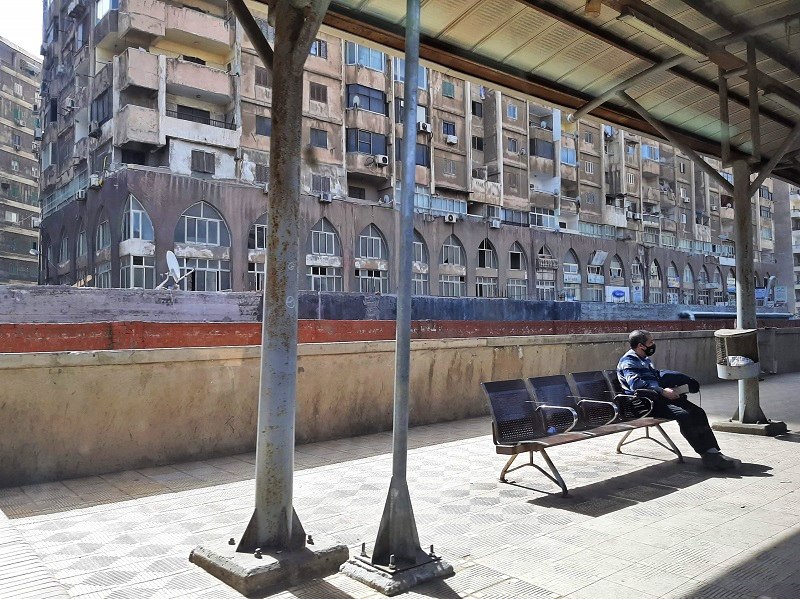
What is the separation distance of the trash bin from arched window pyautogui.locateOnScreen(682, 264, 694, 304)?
63420 mm

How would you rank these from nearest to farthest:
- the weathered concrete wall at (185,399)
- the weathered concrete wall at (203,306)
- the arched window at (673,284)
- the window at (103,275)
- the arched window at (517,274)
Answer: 1. the weathered concrete wall at (185,399)
2. the weathered concrete wall at (203,306)
3. the window at (103,275)
4. the arched window at (517,274)
5. the arched window at (673,284)

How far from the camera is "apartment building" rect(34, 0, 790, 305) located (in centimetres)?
3494

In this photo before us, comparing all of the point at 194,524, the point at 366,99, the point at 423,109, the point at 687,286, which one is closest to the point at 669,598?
the point at 194,524

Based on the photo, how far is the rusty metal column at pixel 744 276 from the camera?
8.85 metres

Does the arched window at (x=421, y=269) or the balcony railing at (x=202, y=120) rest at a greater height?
the balcony railing at (x=202, y=120)

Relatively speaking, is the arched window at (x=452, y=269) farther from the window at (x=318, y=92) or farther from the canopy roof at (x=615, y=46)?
the canopy roof at (x=615, y=46)

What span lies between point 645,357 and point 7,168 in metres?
69.0

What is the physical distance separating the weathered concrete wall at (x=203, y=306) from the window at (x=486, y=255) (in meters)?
16.7

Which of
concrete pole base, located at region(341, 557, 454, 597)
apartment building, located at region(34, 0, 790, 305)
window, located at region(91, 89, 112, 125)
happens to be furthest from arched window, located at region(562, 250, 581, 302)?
concrete pole base, located at region(341, 557, 454, 597)

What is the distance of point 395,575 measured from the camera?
3887 millimetres

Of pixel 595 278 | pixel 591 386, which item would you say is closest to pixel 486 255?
pixel 595 278

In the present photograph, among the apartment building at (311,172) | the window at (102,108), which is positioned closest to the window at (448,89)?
the apartment building at (311,172)

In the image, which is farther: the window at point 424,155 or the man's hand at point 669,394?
the window at point 424,155

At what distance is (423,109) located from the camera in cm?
4712
